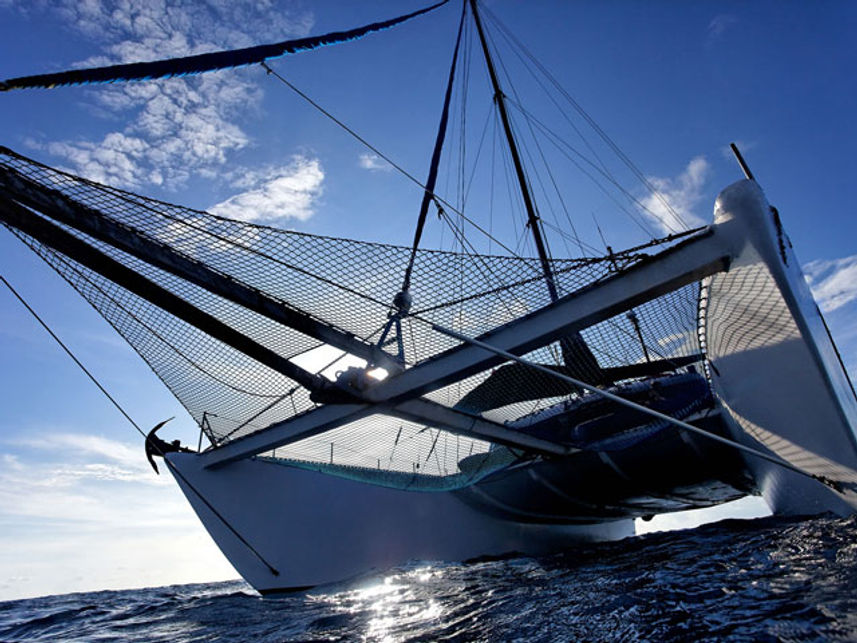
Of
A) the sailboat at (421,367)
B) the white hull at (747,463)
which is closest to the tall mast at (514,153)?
the sailboat at (421,367)

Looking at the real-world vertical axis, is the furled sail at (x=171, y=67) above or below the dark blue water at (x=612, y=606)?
above

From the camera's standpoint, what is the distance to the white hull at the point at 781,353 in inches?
166

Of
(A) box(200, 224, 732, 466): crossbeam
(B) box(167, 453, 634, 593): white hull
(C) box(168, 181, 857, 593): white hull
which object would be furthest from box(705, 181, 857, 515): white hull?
(B) box(167, 453, 634, 593): white hull

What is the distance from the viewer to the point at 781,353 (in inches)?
179

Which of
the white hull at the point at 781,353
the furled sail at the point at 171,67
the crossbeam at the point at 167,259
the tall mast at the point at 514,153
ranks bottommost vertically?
the white hull at the point at 781,353

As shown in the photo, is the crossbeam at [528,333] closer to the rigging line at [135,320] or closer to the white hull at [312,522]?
the rigging line at [135,320]

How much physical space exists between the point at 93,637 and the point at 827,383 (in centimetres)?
823

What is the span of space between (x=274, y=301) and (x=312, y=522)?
233 inches

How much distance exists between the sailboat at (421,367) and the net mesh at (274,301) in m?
0.03

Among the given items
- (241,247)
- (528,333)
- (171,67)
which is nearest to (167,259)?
(241,247)

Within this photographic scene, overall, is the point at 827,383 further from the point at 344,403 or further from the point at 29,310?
the point at 29,310

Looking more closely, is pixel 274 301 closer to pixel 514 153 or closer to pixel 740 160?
pixel 740 160

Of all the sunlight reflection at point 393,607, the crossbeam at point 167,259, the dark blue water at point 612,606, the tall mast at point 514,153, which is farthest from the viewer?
the tall mast at point 514,153

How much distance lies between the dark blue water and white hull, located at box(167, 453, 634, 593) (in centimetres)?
224
